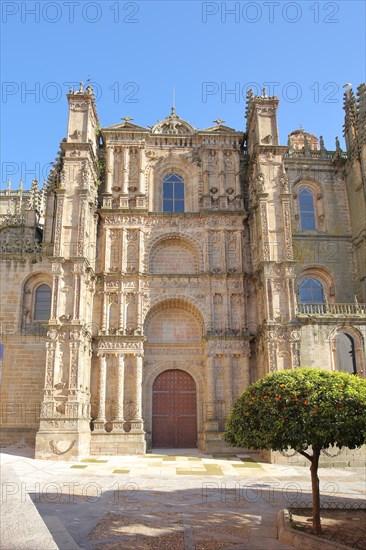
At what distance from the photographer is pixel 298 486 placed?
49.1ft

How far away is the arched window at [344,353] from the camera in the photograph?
79.4ft

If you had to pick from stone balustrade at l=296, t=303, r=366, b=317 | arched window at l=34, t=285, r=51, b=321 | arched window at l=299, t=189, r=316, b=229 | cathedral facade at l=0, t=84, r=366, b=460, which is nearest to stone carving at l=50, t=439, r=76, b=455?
cathedral facade at l=0, t=84, r=366, b=460

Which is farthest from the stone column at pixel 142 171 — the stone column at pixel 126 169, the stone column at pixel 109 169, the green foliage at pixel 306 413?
the green foliage at pixel 306 413

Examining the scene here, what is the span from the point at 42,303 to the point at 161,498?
16.0 m

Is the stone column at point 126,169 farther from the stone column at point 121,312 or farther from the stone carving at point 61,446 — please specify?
the stone carving at point 61,446

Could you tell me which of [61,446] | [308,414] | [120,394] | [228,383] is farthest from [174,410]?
[308,414]

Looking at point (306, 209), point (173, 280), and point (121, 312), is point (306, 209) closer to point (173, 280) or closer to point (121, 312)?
point (173, 280)

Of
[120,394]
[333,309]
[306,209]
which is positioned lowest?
[120,394]

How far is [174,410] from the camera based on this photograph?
80.4 feet

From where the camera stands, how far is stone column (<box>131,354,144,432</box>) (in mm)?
22750

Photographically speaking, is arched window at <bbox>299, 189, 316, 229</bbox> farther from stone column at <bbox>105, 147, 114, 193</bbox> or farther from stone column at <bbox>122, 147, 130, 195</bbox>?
stone column at <bbox>105, 147, 114, 193</bbox>

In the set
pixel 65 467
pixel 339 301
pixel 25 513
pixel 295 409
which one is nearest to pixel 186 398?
pixel 65 467

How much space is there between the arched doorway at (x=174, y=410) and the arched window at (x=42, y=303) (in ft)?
23.7

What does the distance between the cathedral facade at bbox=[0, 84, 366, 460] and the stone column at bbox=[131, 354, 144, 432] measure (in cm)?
7
